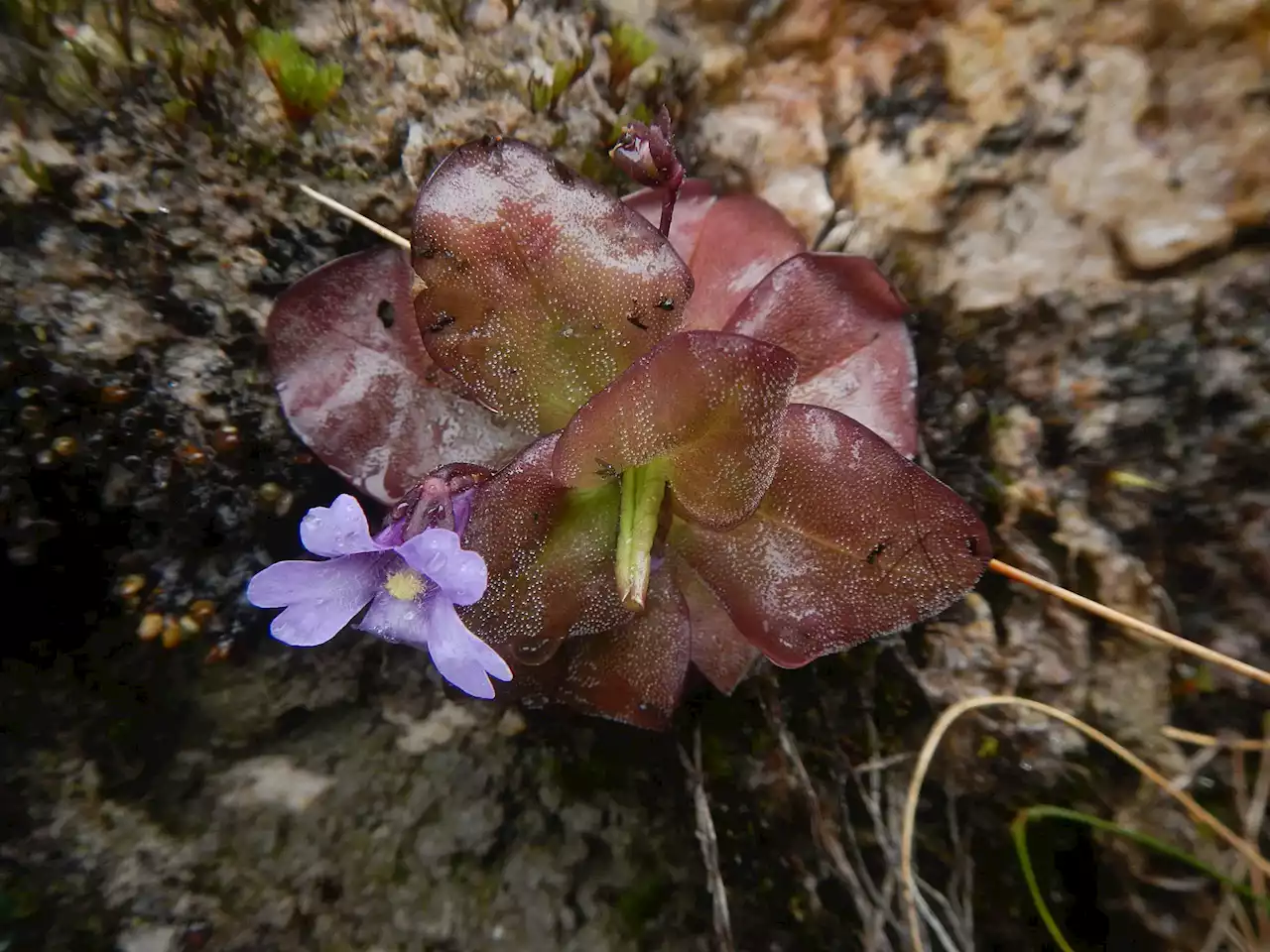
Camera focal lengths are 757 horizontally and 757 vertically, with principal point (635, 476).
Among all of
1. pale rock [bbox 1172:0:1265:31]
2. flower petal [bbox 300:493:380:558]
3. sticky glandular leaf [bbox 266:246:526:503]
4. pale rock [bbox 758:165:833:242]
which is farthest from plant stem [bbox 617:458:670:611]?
pale rock [bbox 1172:0:1265:31]

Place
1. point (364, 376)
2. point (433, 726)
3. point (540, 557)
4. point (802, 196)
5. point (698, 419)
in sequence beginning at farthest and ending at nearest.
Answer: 1. point (802, 196)
2. point (433, 726)
3. point (364, 376)
4. point (540, 557)
5. point (698, 419)

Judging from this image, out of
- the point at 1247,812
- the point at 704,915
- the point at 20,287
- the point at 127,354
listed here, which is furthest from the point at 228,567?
the point at 1247,812

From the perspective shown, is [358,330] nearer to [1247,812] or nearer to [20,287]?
[20,287]

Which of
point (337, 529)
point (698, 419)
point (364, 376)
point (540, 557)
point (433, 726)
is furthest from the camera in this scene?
point (433, 726)

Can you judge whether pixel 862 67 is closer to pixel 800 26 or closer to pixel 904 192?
pixel 800 26

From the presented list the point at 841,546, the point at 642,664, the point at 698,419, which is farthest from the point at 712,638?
the point at 698,419

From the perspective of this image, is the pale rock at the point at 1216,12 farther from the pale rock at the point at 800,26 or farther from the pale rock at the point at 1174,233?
the pale rock at the point at 800,26
